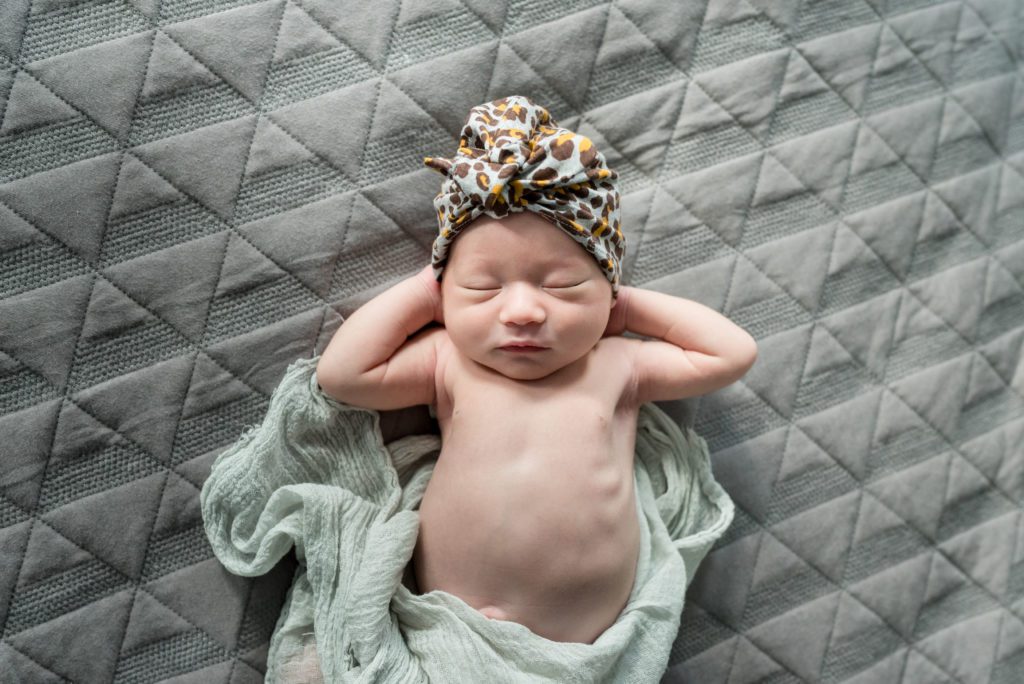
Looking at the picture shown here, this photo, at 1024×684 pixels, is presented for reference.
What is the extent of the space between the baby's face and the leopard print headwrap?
17 millimetres

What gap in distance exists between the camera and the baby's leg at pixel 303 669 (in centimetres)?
103

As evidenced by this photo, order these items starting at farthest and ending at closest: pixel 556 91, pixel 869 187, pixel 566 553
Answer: pixel 869 187
pixel 556 91
pixel 566 553

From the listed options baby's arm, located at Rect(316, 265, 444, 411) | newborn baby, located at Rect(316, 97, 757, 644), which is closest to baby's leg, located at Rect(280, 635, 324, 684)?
newborn baby, located at Rect(316, 97, 757, 644)

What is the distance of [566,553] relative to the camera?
3.20 ft

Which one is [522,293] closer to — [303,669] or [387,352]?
[387,352]

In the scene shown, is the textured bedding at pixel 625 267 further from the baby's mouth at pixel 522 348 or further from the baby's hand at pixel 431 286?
the baby's mouth at pixel 522 348

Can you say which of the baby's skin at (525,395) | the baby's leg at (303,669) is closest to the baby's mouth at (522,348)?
the baby's skin at (525,395)

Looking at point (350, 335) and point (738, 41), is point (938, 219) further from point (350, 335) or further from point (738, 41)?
point (350, 335)

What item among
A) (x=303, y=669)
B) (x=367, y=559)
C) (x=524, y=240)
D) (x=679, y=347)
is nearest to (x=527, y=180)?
(x=524, y=240)

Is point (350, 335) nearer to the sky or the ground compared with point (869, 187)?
nearer to the ground

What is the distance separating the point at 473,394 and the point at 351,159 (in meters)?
0.35

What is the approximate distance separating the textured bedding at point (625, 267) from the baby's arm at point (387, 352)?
0.25ft

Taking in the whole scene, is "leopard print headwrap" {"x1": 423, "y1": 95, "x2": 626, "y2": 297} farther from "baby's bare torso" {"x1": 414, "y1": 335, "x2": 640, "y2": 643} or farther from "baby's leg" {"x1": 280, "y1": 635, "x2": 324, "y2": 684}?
"baby's leg" {"x1": 280, "y1": 635, "x2": 324, "y2": 684}

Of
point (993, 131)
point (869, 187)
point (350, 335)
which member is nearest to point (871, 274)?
point (869, 187)
